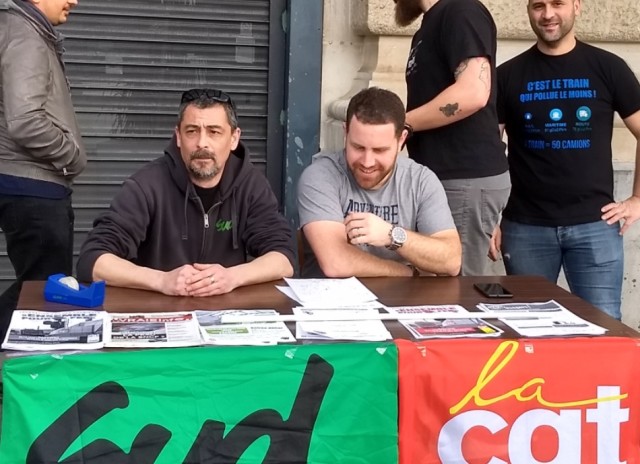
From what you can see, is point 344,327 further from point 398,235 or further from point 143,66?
point 143,66

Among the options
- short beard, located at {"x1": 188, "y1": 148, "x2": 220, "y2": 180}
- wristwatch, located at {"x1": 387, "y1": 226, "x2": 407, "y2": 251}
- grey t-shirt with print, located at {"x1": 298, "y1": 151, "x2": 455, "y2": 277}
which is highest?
short beard, located at {"x1": 188, "y1": 148, "x2": 220, "y2": 180}

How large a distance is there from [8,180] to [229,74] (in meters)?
1.69

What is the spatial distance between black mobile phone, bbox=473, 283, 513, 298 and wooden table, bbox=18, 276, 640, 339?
2 cm

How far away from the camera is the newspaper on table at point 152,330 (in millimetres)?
2401

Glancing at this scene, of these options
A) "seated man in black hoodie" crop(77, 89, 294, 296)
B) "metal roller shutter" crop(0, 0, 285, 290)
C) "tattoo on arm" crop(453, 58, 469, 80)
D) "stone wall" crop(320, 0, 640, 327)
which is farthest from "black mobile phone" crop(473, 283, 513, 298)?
"metal roller shutter" crop(0, 0, 285, 290)

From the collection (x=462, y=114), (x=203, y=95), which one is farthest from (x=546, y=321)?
(x=203, y=95)

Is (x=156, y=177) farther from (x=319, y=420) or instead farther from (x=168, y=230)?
(x=319, y=420)

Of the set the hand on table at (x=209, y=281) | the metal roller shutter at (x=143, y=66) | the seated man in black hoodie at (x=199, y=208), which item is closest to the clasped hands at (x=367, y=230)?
the seated man in black hoodie at (x=199, y=208)

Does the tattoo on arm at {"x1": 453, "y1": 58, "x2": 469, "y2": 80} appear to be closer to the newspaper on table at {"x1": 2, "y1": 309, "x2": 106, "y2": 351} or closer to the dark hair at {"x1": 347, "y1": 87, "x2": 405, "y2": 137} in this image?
the dark hair at {"x1": 347, "y1": 87, "x2": 405, "y2": 137}

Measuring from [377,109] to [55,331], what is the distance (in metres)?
1.42

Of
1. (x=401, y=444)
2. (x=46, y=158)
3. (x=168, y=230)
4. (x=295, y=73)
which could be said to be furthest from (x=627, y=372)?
(x=295, y=73)

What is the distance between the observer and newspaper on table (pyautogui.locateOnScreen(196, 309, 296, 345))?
96.3 inches

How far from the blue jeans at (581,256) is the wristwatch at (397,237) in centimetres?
88

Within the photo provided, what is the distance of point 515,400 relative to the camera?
255 centimetres
